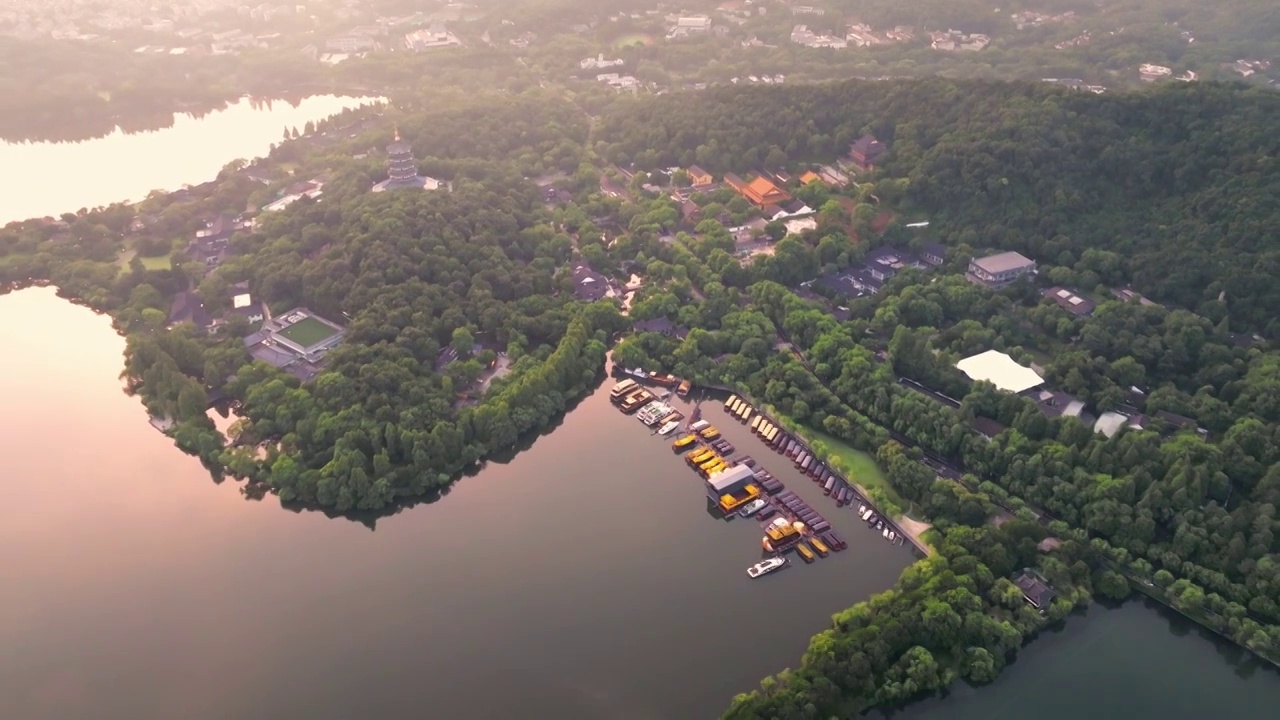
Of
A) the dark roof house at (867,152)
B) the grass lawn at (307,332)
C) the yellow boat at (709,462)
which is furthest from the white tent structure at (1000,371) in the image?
the grass lawn at (307,332)

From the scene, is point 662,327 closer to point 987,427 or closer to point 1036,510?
point 987,427

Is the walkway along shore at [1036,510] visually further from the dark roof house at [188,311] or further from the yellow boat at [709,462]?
the dark roof house at [188,311]

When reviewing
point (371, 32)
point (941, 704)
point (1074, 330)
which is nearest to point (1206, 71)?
point (1074, 330)

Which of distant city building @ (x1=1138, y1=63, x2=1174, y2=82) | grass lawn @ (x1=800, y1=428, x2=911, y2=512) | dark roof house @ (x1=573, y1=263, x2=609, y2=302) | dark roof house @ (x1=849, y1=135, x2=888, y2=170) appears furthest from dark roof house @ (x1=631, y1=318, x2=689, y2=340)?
distant city building @ (x1=1138, y1=63, x2=1174, y2=82)

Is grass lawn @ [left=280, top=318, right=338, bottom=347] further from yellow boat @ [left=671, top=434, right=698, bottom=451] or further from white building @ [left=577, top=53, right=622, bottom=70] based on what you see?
Result: white building @ [left=577, top=53, right=622, bottom=70]

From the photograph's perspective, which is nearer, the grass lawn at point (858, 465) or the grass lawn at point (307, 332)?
the grass lawn at point (858, 465)

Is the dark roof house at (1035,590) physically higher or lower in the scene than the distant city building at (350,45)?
higher

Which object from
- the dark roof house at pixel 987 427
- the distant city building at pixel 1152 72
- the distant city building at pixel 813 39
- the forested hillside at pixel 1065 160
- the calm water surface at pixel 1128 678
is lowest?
the calm water surface at pixel 1128 678
